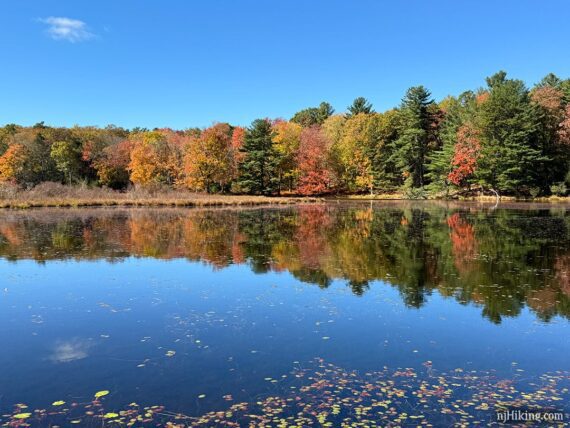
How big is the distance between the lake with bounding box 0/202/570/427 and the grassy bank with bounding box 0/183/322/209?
29.1 metres

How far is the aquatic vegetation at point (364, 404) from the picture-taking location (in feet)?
17.5

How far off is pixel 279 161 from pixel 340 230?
37.3m

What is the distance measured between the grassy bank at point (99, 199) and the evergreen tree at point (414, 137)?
21663mm

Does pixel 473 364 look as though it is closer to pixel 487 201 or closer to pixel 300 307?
pixel 300 307

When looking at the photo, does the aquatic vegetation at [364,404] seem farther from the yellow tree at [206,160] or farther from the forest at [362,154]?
the yellow tree at [206,160]

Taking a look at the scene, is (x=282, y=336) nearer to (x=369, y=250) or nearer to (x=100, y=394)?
(x=100, y=394)

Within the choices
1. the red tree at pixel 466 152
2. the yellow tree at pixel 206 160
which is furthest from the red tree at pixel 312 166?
the red tree at pixel 466 152

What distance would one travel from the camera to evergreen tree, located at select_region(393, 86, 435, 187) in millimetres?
64125

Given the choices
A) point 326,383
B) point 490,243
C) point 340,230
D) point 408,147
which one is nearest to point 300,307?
point 326,383

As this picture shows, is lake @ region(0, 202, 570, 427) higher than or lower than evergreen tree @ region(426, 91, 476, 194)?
lower

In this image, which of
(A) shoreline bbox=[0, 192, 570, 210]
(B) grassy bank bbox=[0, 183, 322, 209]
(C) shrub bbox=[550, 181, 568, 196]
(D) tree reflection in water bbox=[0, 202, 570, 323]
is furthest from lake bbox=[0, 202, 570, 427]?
(C) shrub bbox=[550, 181, 568, 196]

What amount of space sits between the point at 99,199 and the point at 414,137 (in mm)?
40917

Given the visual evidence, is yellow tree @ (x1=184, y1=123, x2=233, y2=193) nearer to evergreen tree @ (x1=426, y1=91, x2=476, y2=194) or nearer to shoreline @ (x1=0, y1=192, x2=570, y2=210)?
shoreline @ (x1=0, y1=192, x2=570, y2=210)

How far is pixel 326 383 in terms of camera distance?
632cm
